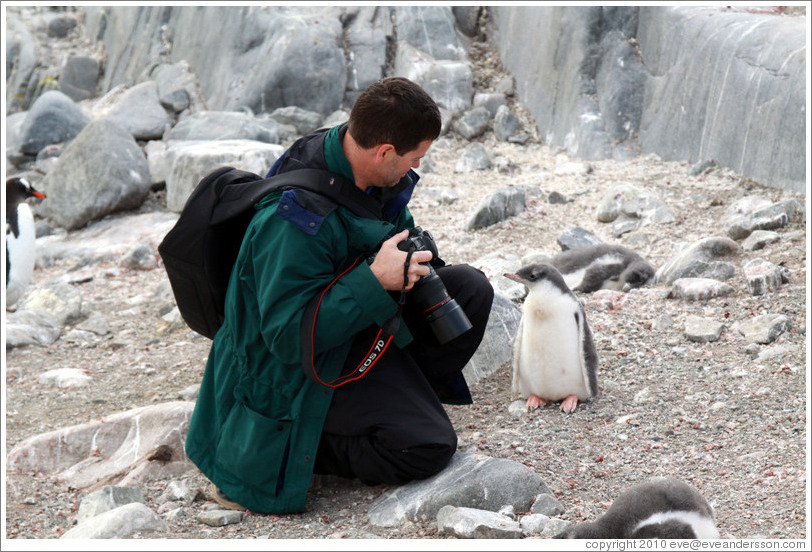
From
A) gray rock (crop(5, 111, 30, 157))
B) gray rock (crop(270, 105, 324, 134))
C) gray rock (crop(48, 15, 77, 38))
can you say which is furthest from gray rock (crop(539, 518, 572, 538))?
gray rock (crop(48, 15, 77, 38))

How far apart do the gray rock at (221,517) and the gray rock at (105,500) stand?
371mm

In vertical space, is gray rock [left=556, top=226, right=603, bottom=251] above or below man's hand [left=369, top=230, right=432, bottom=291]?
below

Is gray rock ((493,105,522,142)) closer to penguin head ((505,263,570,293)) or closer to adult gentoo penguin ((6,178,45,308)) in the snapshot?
adult gentoo penguin ((6,178,45,308))

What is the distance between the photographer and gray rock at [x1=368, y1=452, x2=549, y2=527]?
289 cm

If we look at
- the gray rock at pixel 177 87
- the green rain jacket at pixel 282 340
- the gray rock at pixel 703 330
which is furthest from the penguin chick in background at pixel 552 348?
the gray rock at pixel 177 87

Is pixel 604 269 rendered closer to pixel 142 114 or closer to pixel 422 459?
pixel 422 459

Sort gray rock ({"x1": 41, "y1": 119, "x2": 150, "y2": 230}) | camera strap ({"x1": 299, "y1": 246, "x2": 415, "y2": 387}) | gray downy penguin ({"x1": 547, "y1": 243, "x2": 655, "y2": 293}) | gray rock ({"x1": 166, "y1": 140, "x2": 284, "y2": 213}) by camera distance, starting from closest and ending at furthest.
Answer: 1. camera strap ({"x1": 299, "y1": 246, "x2": 415, "y2": 387})
2. gray downy penguin ({"x1": 547, "y1": 243, "x2": 655, "y2": 293})
3. gray rock ({"x1": 166, "y1": 140, "x2": 284, "y2": 213})
4. gray rock ({"x1": 41, "y1": 119, "x2": 150, "y2": 230})

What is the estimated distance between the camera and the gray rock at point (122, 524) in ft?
9.44

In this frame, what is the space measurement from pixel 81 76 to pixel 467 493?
11.2m

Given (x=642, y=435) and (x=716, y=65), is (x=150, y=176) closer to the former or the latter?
(x=716, y=65)

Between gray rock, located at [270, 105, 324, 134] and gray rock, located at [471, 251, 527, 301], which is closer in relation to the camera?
gray rock, located at [471, 251, 527, 301]

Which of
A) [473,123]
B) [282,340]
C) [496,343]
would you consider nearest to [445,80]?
[473,123]

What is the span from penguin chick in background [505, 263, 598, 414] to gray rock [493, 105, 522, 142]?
15.9 feet

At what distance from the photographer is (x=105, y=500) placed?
3.21 m
